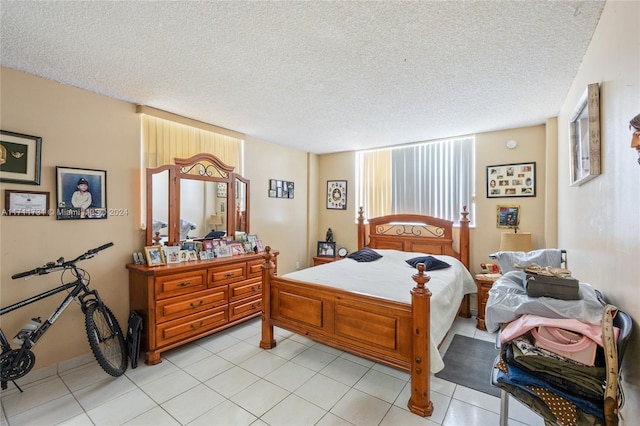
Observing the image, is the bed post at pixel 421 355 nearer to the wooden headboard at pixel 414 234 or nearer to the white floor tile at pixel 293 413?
the white floor tile at pixel 293 413

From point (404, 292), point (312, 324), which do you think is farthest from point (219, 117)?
point (404, 292)

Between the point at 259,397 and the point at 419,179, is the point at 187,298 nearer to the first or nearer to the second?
the point at 259,397

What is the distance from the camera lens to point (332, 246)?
17.2 ft

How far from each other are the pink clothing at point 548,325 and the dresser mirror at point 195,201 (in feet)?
10.4

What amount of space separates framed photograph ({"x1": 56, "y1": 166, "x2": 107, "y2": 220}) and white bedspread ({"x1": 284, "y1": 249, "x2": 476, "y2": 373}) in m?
1.98

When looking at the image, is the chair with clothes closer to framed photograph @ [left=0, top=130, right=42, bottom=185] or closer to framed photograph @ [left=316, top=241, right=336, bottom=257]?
framed photograph @ [left=0, top=130, right=42, bottom=185]

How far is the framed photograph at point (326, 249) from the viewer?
205 inches

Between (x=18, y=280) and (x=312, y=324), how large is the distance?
2454mm

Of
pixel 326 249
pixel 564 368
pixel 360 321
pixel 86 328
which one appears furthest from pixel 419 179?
pixel 86 328

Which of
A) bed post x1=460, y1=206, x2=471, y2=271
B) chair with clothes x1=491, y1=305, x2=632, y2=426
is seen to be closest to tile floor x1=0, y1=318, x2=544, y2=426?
chair with clothes x1=491, y1=305, x2=632, y2=426

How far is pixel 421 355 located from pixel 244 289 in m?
2.21

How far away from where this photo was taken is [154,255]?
2914mm

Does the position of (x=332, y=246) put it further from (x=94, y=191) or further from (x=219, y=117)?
(x=94, y=191)

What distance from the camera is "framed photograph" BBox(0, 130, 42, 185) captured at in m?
2.22
